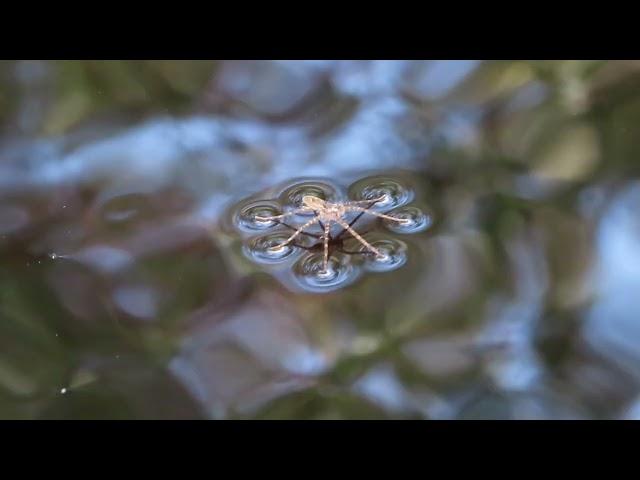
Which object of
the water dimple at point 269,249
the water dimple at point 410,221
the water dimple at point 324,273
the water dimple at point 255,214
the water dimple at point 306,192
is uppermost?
the water dimple at point 306,192

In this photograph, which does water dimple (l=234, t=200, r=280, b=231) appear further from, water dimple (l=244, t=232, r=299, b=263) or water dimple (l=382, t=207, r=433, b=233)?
water dimple (l=382, t=207, r=433, b=233)

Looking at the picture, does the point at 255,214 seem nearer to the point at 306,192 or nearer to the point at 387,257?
the point at 306,192

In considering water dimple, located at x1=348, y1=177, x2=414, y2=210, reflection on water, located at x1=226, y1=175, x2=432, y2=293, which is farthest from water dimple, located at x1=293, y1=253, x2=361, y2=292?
water dimple, located at x1=348, y1=177, x2=414, y2=210

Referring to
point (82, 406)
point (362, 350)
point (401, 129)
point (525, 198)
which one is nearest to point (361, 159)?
point (401, 129)

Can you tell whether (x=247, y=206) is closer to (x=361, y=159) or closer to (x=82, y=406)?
(x=361, y=159)

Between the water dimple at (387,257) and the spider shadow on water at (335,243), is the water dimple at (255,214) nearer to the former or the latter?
the spider shadow on water at (335,243)

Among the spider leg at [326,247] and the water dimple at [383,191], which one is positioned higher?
the water dimple at [383,191]

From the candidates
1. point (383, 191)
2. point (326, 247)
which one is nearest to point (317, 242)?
point (326, 247)

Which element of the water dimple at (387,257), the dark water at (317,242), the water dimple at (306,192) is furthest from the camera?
the water dimple at (306,192)

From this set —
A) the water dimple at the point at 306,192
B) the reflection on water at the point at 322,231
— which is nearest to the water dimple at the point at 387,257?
the reflection on water at the point at 322,231
